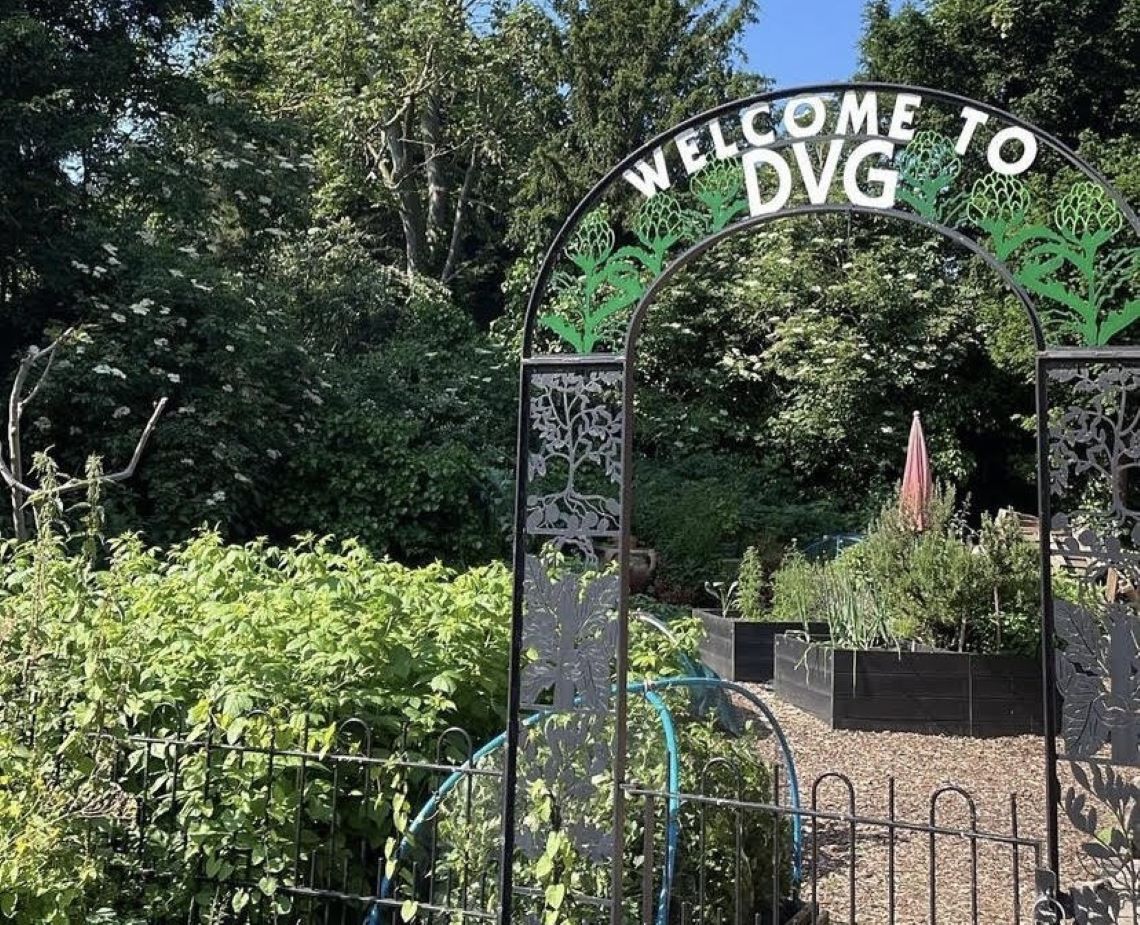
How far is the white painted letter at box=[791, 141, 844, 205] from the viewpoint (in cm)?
294

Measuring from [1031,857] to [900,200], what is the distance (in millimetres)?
3503

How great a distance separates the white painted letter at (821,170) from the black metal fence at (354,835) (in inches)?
66.4

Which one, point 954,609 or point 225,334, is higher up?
point 225,334

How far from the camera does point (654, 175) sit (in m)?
3.11

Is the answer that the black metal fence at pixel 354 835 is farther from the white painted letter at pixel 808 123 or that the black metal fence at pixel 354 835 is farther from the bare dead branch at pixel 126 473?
the white painted letter at pixel 808 123

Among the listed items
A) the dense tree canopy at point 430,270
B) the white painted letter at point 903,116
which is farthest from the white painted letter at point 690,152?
the dense tree canopy at point 430,270

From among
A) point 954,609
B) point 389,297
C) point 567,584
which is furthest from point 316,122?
point 567,584

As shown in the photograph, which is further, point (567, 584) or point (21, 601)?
point (21, 601)

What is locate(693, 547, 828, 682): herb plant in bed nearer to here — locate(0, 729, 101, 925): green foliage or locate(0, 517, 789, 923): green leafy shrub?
locate(0, 517, 789, 923): green leafy shrub

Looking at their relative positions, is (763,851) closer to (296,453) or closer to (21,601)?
(21,601)

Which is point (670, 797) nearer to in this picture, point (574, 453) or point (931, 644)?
point (574, 453)

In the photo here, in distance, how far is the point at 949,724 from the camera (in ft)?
23.7

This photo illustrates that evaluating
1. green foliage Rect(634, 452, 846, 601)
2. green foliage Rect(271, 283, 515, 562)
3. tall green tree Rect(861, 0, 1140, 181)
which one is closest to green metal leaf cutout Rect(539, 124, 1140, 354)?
green foliage Rect(634, 452, 846, 601)

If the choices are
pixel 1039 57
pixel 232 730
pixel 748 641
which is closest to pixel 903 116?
pixel 232 730
